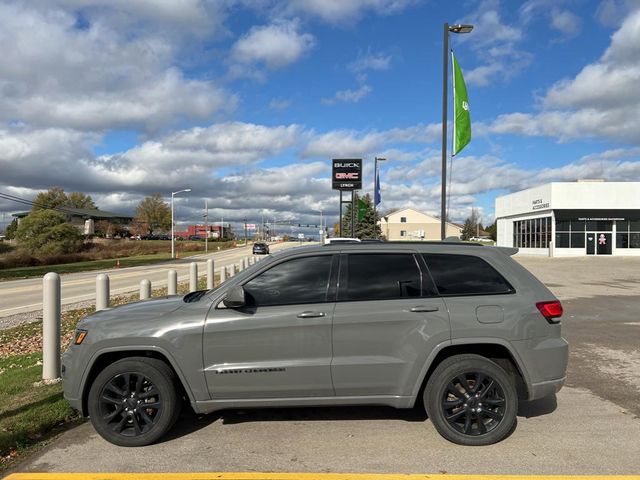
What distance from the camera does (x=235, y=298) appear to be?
412 centimetres

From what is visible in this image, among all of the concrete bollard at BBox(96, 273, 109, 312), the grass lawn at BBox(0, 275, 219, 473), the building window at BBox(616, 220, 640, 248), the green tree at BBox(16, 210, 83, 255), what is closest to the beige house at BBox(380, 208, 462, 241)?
the green tree at BBox(16, 210, 83, 255)

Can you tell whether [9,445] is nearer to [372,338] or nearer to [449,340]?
[372,338]

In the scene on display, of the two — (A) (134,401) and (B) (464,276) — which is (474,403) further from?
(A) (134,401)

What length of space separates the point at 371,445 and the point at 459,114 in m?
10.0

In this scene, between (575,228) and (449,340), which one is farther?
(575,228)

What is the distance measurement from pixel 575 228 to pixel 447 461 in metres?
44.4

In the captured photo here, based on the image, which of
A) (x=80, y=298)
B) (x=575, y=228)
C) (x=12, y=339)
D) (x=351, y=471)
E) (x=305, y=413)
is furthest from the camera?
(x=575, y=228)

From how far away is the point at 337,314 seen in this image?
4254 mm

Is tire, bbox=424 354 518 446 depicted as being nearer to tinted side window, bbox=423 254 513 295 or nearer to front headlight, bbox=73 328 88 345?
tinted side window, bbox=423 254 513 295

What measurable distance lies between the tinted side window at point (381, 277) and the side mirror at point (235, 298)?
0.86 metres

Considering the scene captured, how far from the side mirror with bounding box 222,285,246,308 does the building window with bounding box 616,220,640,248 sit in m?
46.2

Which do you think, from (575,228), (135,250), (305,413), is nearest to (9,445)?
(305,413)

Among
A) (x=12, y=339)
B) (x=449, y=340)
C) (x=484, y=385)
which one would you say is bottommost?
(x=12, y=339)

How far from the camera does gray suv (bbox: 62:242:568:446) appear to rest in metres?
4.21
